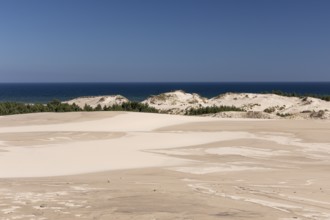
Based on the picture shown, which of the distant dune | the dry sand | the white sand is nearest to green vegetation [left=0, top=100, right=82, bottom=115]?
the dry sand

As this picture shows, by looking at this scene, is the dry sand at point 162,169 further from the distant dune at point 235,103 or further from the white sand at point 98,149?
the distant dune at point 235,103

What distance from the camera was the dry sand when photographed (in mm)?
5926

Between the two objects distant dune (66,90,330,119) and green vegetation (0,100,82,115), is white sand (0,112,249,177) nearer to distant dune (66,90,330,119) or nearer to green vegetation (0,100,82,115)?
green vegetation (0,100,82,115)

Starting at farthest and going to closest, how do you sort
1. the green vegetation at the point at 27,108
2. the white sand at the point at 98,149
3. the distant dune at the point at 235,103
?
the distant dune at the point at 235,103
the green vegetation at the point at 27,108
the white sand at the point at 98,149

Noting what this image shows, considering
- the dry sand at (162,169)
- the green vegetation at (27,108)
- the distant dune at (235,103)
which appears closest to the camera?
the dry sand at (162,169)

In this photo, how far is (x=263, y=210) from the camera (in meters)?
5.89

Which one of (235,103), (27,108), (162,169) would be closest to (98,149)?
(162,169)

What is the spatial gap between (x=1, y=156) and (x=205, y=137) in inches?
257

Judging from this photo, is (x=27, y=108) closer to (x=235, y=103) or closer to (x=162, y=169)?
(x=162, y=169)

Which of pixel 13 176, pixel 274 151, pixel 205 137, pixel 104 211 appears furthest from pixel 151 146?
pixel 104 211

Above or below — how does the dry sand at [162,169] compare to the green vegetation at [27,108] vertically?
below

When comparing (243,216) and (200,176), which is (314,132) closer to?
(200,176)

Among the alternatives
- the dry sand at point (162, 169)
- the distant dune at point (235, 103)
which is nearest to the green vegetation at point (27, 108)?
the dry sand at point (162, 169)

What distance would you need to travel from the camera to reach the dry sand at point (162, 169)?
5926 millimetres
